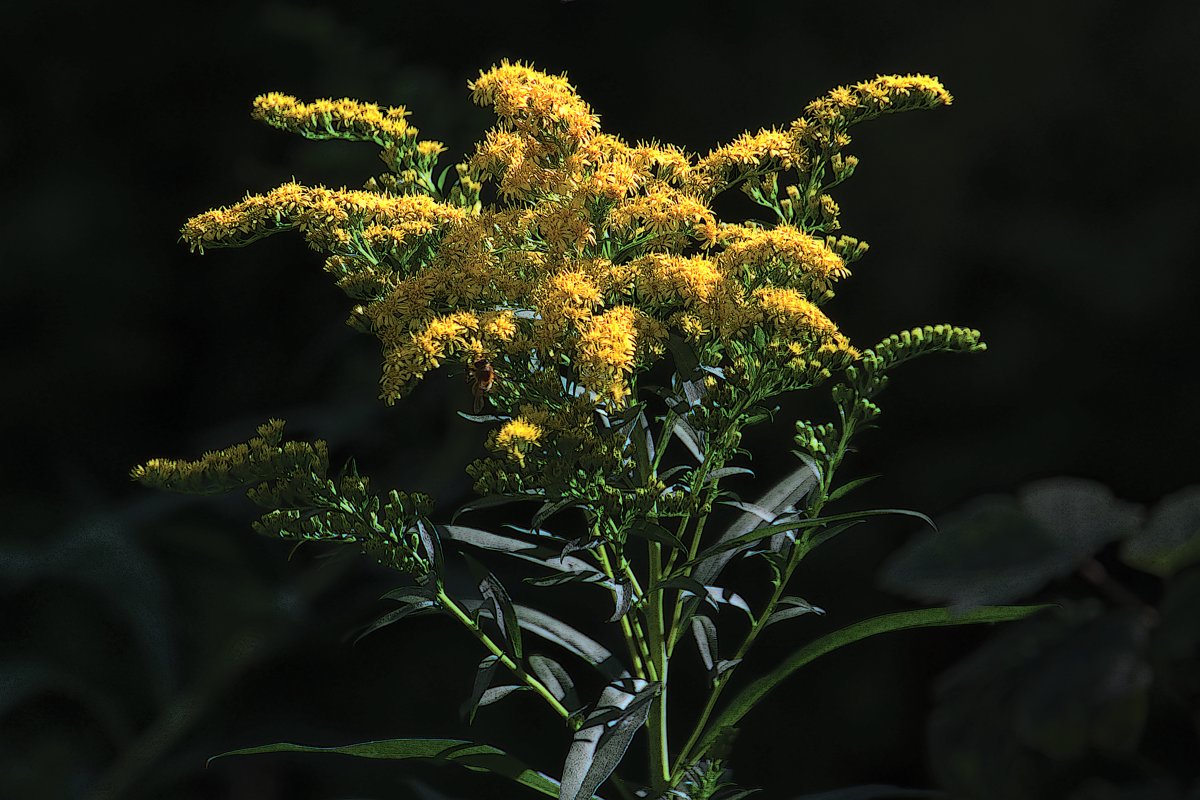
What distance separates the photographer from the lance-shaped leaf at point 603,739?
783mm

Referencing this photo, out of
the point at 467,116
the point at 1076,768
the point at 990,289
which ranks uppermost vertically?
the point at 467,116

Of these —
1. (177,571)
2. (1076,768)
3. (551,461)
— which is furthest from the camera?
(177,571)

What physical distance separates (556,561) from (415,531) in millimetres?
105

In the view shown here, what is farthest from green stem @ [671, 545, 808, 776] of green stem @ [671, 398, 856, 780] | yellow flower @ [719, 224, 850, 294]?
yellow flower @ [719, 224, 850, 294]

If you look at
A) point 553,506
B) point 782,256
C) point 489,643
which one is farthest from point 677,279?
point 489,643

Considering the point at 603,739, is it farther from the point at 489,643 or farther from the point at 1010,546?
the point at 1010,546

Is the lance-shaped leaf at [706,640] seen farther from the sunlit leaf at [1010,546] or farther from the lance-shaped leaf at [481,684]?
the sunlit leaf at [1010,546]

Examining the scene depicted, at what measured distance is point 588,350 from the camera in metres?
0.75

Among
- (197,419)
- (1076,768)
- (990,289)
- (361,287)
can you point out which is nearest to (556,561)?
(361,287)

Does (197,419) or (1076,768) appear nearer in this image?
(1076,768)

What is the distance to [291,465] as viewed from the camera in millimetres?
817

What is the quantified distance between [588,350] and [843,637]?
299 millimetres

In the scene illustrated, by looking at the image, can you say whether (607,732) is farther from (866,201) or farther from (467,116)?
(467,116)

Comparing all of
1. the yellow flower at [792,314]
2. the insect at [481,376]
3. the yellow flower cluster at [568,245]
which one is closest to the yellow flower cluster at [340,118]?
the yellow flower cluster at [568,245]
